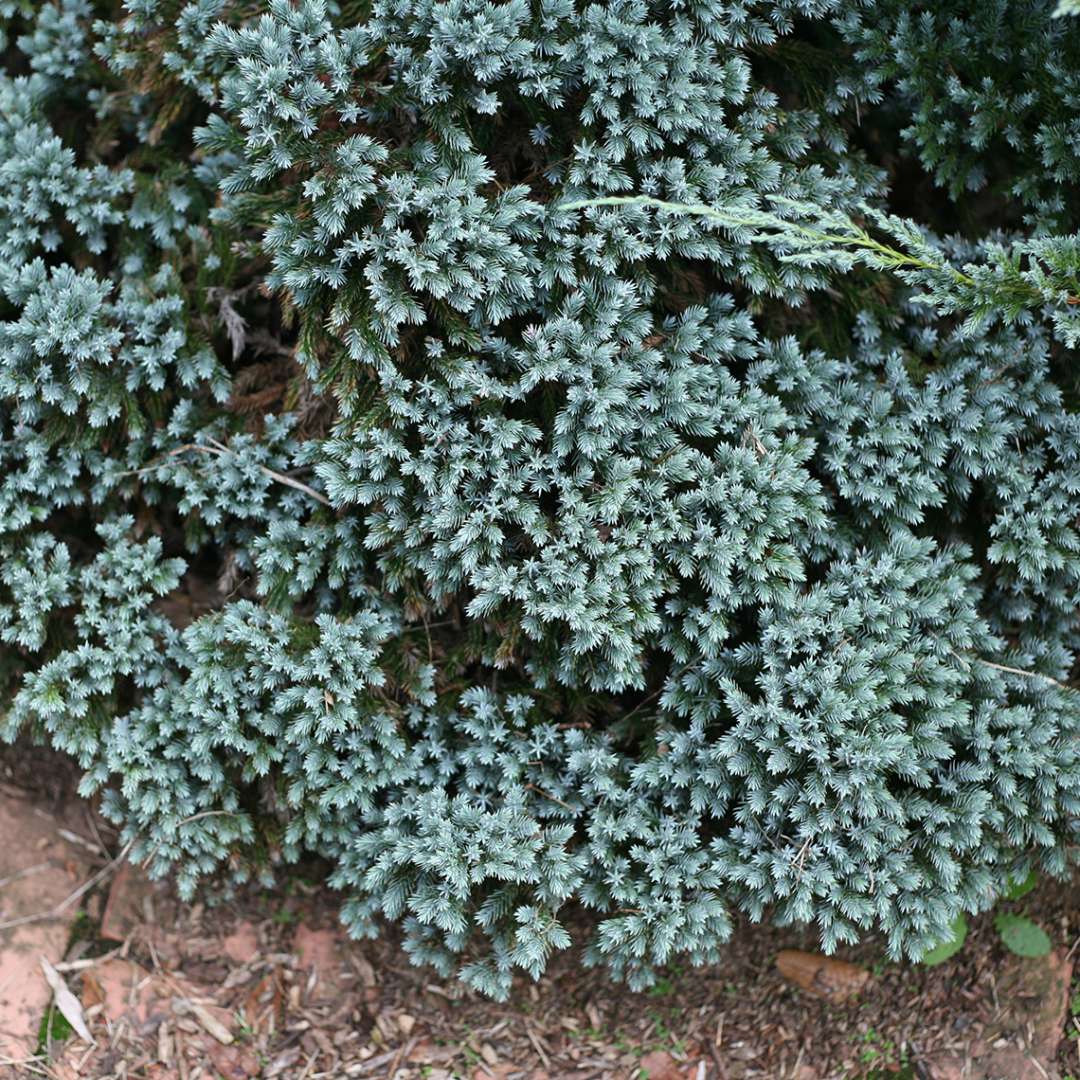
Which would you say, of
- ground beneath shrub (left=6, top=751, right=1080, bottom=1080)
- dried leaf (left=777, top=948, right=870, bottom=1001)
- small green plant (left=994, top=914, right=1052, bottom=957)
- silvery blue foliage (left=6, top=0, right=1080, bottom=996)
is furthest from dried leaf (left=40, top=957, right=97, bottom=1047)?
small green plant (left=994, top=914, right=1052, bottom=957)

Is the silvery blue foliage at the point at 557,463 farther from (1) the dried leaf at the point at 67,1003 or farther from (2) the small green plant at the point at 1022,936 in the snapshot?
(1) the dried leaf at the point at 67,1003

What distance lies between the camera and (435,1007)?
293cm

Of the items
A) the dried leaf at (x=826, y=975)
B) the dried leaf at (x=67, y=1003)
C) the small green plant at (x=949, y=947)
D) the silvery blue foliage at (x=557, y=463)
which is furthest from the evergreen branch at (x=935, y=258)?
the dried leaf at (x=67, y=1003)

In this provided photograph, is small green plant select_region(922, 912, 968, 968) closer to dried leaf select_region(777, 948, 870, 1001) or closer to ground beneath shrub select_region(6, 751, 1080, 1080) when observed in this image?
ground beneath shrub select_region(6, 751, 1080, 1080)

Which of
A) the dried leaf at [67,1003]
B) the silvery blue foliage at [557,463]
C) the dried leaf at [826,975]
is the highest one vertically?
the silvery blue foliage at [557,463]

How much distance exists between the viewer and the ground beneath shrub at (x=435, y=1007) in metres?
2.74

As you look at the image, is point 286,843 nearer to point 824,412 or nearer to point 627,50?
point 824,412

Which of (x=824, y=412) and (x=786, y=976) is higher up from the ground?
(x=824, y=412)

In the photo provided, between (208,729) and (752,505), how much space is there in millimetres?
1617

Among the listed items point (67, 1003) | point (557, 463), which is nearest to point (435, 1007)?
point (67, 1003)

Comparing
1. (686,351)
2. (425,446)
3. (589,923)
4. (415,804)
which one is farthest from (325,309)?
(589,923)

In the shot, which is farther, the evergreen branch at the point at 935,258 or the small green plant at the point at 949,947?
the small green plant at the point at 949,947

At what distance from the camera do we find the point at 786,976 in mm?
2861

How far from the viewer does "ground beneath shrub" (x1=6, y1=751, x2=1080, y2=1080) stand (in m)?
2.74
